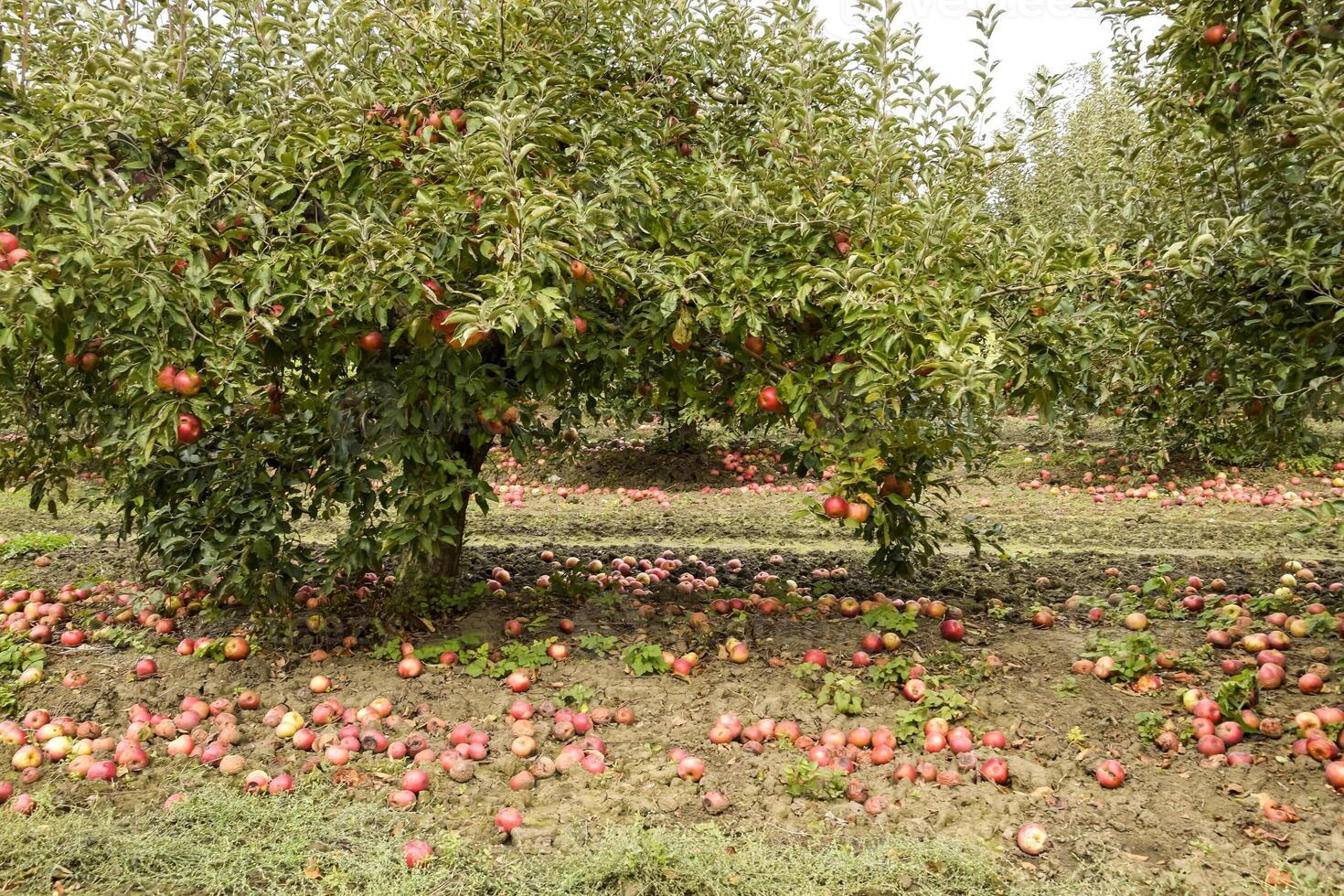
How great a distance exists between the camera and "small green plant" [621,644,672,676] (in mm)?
4445

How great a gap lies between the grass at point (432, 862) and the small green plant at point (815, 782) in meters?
0.26

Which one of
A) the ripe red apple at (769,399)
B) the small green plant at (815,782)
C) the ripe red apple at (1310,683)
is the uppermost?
the ripe red apple at (769,399)

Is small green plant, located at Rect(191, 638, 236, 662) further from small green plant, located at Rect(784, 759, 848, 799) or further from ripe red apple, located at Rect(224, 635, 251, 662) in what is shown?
small green plant, located at Rect(784, 759, 848, 799)

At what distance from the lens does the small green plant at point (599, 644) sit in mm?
4711

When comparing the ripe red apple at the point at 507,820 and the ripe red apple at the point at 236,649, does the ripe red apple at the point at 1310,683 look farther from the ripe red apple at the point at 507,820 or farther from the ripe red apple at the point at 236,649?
the ripe red apple at the point at 236,649

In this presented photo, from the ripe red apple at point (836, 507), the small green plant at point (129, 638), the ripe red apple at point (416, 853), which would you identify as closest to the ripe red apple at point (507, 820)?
the ripe red apple at point (416, 853)

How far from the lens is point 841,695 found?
13.3 feet

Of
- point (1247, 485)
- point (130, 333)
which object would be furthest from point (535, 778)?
point (1247, 485)

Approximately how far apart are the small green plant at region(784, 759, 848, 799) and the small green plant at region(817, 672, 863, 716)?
0.50 m

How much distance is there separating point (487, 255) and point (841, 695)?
2380 mm

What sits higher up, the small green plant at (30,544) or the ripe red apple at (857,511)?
the ripe red apple at (857,511)

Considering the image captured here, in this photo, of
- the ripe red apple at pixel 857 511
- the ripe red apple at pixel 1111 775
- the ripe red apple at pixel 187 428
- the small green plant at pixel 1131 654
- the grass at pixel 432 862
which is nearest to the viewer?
the grass at pixel 432 862

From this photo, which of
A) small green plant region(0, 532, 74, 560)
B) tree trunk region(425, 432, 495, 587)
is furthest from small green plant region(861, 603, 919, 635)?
small green plant region(0, 532, 74, 560)

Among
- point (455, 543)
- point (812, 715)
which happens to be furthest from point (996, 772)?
point (455, 543)
